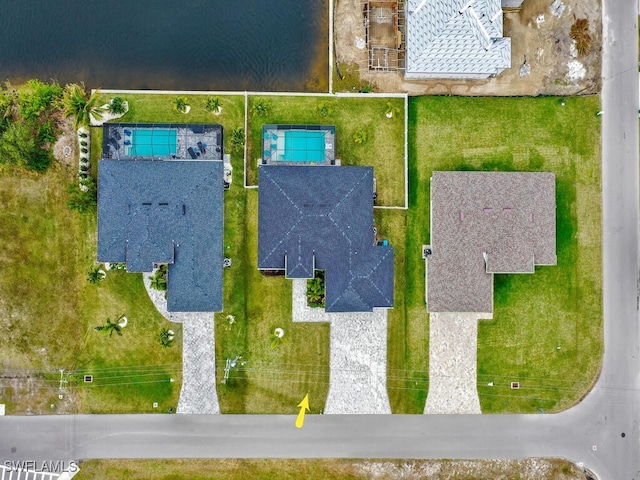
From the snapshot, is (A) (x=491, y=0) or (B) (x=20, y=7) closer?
(A) (x=491, y=0)

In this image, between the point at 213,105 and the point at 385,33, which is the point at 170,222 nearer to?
the point at 213,105

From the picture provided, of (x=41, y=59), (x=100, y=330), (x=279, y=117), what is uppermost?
(x=41, y=59)

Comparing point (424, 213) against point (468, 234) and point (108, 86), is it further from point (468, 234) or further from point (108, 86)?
point (108, 86)

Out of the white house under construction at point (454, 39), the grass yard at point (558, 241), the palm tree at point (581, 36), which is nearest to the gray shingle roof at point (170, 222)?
the grass yard at point (558, 241)

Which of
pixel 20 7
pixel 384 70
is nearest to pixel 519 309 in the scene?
pixel 384 70

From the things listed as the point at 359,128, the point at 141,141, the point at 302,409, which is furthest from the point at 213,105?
the point at 302,409

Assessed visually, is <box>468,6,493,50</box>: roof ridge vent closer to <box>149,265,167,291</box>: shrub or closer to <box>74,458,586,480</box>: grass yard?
<box>149,265,167,291</box>: shrub

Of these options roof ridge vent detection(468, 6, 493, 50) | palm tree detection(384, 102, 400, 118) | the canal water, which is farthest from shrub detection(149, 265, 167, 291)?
roof ridge vent detection(468, 6, 493, 50)
